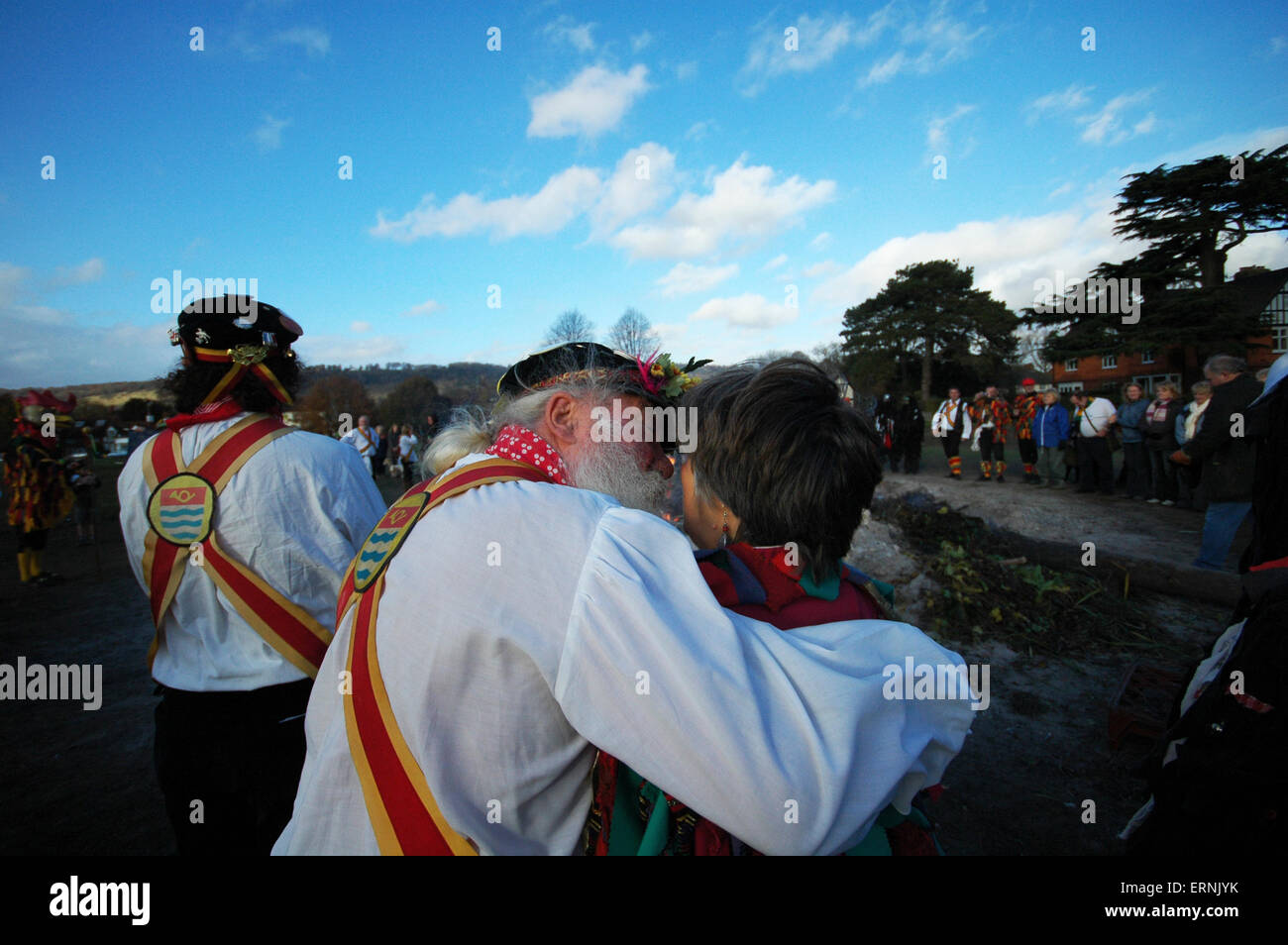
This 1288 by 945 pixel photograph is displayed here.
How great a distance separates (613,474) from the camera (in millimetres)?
1639

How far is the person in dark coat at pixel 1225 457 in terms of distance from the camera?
19.0 feet

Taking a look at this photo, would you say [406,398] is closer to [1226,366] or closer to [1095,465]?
[1095,465]

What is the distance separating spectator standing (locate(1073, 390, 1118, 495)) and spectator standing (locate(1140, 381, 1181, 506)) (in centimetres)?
72

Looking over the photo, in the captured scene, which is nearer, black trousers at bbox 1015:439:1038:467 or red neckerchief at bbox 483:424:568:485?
red neckerchief at bbox 483:424:568:485

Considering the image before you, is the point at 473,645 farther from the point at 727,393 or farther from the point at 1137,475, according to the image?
the point at 1137,475

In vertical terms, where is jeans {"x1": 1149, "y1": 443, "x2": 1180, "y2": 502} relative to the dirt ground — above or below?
above

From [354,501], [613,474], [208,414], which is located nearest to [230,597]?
[354,501]

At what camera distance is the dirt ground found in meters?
3.29

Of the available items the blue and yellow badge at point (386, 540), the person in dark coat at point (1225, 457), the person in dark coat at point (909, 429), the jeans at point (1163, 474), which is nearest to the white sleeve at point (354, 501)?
the blue and yellow badge at point (386, 540)

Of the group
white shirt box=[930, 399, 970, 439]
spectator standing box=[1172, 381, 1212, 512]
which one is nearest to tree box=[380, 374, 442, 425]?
white shirt box=[930, 399, 970, 439]

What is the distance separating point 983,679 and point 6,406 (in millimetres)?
21355

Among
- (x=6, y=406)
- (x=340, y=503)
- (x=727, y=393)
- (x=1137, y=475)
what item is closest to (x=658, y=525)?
(x=727, y=393)

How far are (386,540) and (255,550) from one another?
120cm

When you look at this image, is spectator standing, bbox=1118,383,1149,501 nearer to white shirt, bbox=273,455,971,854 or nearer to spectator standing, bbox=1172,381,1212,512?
spectator standing, bbox=1172,381,1212,512
